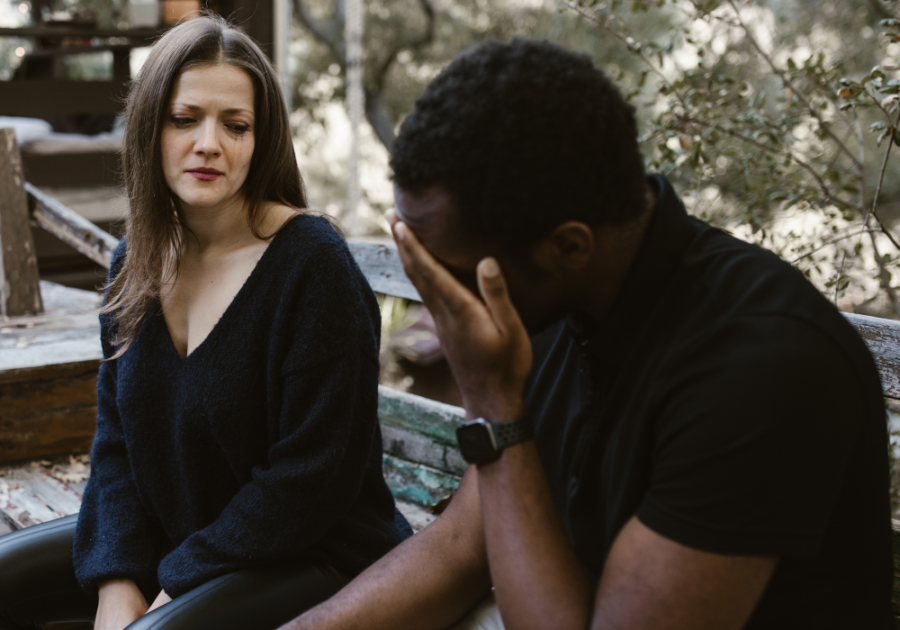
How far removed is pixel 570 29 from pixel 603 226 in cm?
819

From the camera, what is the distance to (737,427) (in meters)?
0.88

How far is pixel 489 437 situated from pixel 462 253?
259mm

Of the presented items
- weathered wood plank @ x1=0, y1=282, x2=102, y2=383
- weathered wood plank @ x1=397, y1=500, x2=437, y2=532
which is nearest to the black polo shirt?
weathered wood plank @ x1=397, y1=500, x2=437, y2=532

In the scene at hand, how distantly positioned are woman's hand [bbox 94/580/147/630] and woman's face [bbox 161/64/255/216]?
81 cm

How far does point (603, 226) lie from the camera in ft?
3.42

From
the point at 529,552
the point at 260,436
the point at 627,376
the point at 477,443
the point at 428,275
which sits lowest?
the point at 260,436

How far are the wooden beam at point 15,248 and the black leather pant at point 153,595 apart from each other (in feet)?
7.32

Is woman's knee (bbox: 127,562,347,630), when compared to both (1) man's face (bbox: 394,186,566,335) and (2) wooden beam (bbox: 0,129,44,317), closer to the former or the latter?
(1) man's face (bbox: 394,186,566,335)

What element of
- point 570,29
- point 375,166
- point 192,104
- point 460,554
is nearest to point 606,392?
point 460,554

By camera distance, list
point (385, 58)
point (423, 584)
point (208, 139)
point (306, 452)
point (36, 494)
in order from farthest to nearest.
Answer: point (385, 58) → point (36, 494) → point (208, 139) → point (306, 452) → point (423, 584)

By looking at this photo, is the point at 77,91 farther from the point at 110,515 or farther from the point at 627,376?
the point at 627,376

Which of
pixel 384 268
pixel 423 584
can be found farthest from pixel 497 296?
pixel 384 268

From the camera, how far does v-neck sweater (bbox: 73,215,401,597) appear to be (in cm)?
146

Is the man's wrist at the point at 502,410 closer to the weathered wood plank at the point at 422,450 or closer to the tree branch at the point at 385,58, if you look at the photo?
the weathered wood plank at the point at 422,450
